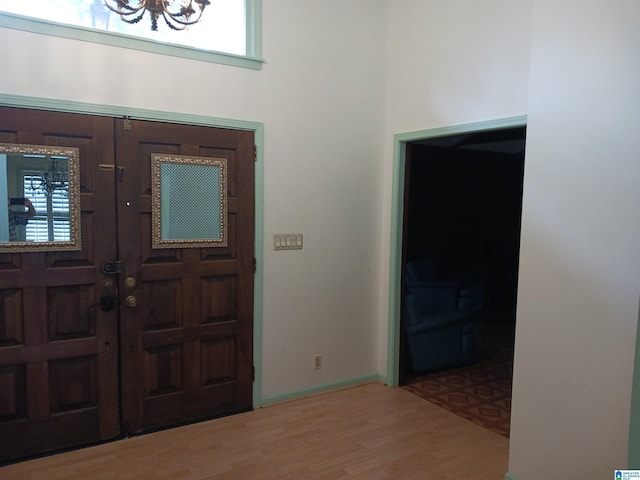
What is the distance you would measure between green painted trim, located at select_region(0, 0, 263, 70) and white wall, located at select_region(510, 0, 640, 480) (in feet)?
5.94

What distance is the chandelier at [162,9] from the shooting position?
1.76 m

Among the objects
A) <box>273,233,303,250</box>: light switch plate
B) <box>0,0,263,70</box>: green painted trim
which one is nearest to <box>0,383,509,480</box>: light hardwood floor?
<box>273,233,303,250</box>: light switch plate

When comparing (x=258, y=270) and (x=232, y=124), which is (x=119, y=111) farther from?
(x=258, y=270)

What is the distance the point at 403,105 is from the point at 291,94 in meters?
0.93

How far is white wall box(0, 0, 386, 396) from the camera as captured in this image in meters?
2.85

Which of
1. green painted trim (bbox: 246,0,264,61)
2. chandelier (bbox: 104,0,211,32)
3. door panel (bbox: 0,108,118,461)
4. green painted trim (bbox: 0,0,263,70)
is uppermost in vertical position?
green painted trim (bbox: 246,0,264,61)

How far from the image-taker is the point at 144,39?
2.65 meters

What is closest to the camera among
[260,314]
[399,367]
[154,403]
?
[154,403]

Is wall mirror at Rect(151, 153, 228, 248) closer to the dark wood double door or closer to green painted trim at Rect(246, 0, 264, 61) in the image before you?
the dark wood double door

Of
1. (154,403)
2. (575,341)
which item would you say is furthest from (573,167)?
(154,403)

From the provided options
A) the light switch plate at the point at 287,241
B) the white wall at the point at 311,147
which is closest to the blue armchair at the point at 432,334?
the white wall at the point at 311,147

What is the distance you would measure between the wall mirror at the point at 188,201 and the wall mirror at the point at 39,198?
457 mm

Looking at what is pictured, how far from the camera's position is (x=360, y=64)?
11.4 ft

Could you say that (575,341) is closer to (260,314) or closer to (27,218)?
(260,314)
